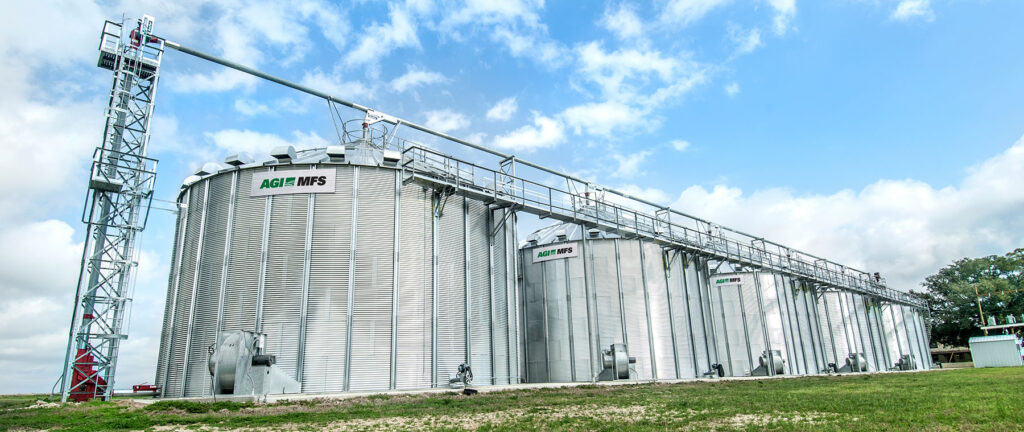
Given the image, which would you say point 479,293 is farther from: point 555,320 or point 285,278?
point 285,278

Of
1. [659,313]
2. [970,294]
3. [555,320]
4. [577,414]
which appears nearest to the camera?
[577,414]

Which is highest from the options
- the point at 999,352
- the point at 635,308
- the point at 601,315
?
the point at 635,308

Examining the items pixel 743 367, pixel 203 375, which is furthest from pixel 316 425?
pixel 743 367

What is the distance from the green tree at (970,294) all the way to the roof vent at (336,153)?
302ft

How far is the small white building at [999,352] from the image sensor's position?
70312 millimetres

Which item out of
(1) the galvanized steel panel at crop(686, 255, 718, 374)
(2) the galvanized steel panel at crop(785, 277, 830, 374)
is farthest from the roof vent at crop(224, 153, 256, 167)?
(2) the galvanized steel panel at crop(785, 277, 830, 374)

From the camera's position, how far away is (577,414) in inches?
703

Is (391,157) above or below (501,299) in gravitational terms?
above

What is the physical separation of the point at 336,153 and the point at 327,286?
7073mm

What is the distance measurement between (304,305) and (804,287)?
5432 cm

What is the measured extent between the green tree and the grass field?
8622 centimetres

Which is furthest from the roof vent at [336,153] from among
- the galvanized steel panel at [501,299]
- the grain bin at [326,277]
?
the galvanized steel panel at [501,299]

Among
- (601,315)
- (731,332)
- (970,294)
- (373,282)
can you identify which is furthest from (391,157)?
(970,294)

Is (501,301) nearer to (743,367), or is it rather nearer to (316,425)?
(316,425)
